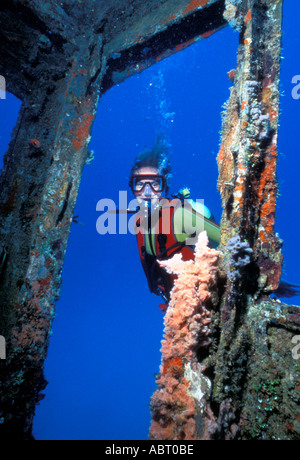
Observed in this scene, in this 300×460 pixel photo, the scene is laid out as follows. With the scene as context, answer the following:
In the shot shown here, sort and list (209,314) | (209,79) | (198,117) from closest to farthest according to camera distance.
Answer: (209,314), (209,79), (198,117)

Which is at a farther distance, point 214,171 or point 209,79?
point 214,171

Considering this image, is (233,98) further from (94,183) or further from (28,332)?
(94,183)

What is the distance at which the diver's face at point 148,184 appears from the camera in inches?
176

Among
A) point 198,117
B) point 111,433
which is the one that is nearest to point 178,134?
point 198,117

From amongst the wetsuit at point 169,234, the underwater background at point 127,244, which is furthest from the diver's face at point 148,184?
the underwater background at point 127,244

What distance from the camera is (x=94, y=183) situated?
98.4 meters

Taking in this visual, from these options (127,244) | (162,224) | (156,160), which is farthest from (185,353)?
(127,244)

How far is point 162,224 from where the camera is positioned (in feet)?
10.5

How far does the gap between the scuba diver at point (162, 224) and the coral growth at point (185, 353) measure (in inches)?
43.2

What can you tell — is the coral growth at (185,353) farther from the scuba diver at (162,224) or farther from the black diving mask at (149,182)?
the black diving mask at (149,182)

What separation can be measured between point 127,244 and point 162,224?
8481 cm

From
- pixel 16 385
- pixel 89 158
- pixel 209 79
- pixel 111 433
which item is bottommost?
pixel 111 433

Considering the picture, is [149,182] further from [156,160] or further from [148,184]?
[156,160]

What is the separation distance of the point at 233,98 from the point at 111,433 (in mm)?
40696
